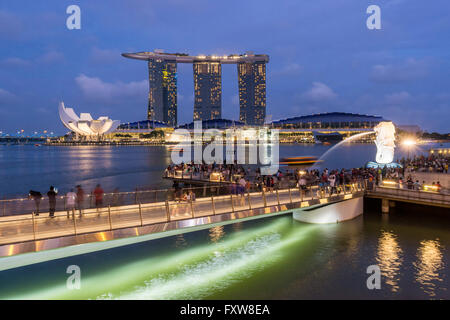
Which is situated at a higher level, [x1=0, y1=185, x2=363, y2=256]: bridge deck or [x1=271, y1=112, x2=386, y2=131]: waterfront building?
[x1=271, y1=112, x2=386, y2=131]: waterfront building

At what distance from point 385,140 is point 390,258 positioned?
65.5 feet

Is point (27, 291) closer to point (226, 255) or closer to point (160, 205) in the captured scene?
point (160, 205)

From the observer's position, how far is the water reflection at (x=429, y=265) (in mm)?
11670

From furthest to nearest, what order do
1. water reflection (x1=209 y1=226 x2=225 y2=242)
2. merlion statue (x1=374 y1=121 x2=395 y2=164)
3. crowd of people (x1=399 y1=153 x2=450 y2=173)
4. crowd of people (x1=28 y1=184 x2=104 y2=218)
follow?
merlion statue (x1=374 y1=121 x2=395 y2=164), crowd of people (x1=399 y1=153 x2=450 y2=173), water reflection (x1=209 y1=226 x2=225 y2=242), crowd of people (x1=28 y1=184 x2=104 y2=218)

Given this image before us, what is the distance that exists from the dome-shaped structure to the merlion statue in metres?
138

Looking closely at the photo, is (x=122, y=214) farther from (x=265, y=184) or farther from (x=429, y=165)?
(x=429, y=165)

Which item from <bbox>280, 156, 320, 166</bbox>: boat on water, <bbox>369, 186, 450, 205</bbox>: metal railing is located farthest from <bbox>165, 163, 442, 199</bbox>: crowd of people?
<bbox>280, 156, 320, 166</bbox>: boat on water

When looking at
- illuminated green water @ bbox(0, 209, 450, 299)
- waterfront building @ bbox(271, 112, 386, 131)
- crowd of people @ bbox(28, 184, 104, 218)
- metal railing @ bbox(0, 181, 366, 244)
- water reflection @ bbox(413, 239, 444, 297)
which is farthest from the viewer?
waterfront building @ bbox(271, 112, 386, 131)

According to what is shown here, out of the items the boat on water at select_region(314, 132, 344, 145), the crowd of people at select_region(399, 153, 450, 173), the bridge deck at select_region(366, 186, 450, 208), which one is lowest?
the bridge deck at select_region(366, 186, 450, 208)

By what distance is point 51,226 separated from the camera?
10070mm

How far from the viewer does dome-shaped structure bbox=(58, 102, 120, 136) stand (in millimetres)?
149875

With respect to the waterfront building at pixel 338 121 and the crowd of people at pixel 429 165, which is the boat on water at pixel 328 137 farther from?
the crowd of people at pixel 429 165

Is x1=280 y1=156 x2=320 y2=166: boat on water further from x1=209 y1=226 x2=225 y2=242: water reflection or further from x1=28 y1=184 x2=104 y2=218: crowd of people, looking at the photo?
Result: x1=28 y1=184 x2=104 y2=218: crowd of people
